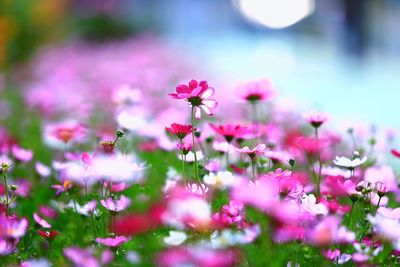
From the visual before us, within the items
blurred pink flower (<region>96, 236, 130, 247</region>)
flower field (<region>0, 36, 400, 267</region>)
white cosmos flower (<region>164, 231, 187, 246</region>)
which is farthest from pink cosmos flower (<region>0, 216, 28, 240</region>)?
white cosmos flower (<region>164, 231, 187, 246</region>)

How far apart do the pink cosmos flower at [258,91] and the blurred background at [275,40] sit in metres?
1.09

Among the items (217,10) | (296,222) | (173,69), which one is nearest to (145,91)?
(173,69)

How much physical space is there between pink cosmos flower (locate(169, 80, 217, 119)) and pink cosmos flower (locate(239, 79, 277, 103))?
0.33 meters

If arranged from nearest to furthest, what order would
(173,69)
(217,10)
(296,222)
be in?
(296,222) < (173,69) < (217,10)

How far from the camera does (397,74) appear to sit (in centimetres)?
775

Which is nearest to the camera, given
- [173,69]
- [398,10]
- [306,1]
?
[173,69]

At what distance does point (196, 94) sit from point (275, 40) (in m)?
14.0

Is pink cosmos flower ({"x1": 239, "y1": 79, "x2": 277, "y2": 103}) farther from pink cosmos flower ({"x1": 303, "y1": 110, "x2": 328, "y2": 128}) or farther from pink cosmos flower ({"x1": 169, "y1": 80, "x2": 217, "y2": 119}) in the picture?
pink cosmos flower ({"x1": 169, "y1": 80, "x2": 217, "y2": 119})

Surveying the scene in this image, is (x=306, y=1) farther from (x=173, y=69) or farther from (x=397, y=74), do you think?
(x=173, y=69)

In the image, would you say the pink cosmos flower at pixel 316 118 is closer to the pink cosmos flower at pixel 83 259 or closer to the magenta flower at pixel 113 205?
the magenta flower at pixel 113 205

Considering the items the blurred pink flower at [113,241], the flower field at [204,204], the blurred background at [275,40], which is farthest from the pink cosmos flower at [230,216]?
the blurred background at [275,40]

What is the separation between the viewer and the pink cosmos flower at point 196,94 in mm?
1267

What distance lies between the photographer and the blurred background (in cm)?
632

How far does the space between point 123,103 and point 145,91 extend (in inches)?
105
